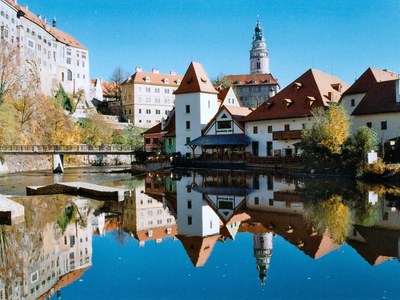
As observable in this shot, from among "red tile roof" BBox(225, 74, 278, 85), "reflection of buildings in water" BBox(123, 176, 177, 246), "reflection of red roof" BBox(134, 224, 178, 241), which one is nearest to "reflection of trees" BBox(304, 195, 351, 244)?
"reflection of red roof" BBox(134, 224, 178, 241)

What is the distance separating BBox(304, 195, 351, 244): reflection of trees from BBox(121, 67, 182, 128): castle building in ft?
251

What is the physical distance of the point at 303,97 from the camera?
42.3m

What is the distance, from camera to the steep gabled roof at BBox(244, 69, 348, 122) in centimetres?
4109

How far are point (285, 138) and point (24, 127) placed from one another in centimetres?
3154

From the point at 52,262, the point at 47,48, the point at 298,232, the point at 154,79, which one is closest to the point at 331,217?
the point at 298,232

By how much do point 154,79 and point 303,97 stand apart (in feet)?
187

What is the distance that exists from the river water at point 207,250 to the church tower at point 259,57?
4691 inches

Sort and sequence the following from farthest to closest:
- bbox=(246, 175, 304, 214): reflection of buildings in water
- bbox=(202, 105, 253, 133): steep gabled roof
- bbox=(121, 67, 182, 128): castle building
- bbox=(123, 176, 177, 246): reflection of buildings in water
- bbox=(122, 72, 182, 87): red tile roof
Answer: bbox=(122, 72, 182, 87): red tile roof < bbox=(121, 67, 182, 128): castle building < bbox=(202, 105, 253, 133): steep gabled roof < bbox=(246, 175, 304, 214): reflection of buildings in water < bbox=(123, 176, 177, 246): reflection of buildings in water

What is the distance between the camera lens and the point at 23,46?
7325cm

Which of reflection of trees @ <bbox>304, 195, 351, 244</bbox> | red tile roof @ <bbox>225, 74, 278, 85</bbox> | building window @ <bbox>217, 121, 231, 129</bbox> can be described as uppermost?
red tile roof @ <bbox>225, 74, 278, 85</bbox>

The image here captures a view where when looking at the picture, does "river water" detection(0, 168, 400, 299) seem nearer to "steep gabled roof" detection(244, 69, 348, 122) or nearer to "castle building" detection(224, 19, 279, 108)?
"steep gabled roof" detection(244, 69, 348, 122)

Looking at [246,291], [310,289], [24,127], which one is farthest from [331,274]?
[24,127]

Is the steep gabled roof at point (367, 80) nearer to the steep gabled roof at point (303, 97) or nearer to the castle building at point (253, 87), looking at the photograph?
the steep gabled roof at point (303, 97)

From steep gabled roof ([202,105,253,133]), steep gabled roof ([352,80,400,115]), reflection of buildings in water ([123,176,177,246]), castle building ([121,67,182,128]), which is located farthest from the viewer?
castle building ([121,67,182,128])
